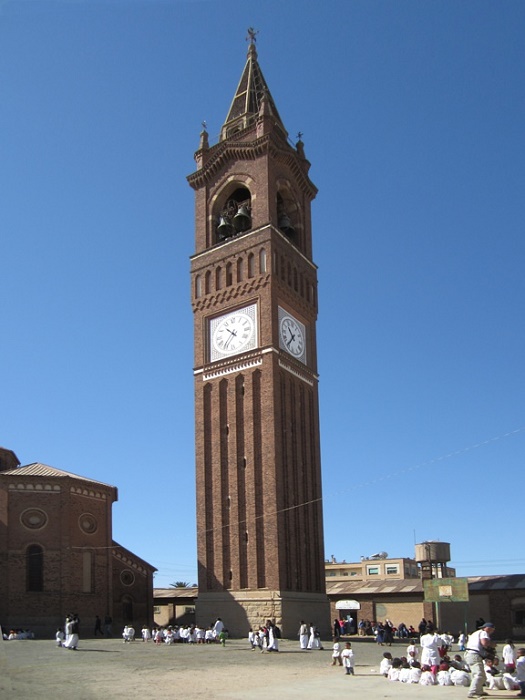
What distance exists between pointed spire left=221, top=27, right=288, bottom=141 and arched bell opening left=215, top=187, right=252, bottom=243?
15.2ft

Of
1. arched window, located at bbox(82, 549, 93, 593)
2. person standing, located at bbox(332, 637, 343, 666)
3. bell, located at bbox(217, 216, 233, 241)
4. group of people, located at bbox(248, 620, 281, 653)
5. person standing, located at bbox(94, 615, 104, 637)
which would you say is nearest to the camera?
person standing, located at bbox(332, 637, 343, 666)

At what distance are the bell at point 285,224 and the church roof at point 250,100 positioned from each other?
7.05 meters

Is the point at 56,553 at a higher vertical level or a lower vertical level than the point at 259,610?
higher

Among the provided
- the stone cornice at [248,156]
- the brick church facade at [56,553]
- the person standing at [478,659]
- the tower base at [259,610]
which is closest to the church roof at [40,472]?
the brick church facade at [56,553]

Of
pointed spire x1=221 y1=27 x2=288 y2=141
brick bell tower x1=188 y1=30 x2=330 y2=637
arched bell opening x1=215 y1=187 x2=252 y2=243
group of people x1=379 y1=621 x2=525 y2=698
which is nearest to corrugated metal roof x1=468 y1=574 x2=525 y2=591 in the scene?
brick bell tower x1=188 y1=30 x2=330 y2=637

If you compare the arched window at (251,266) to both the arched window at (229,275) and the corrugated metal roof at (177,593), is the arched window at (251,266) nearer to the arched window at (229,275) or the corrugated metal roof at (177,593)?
the arched window at (229,275)

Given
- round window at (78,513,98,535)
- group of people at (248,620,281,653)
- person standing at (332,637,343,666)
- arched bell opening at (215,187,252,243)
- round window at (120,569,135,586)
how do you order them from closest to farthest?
person standing at (332,637,343,666), group of people at (248,620,281,653), round window at (78,513,98,535), round window at (120,569,135,586), arched bell opening at (215,187,252,243)

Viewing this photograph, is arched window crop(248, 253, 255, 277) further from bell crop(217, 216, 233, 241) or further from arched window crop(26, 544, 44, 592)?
arched window crop(26, 544, 44, 592)

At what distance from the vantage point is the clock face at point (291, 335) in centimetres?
4456

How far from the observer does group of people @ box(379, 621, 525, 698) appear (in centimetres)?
1636

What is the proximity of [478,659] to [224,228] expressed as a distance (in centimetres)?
3568

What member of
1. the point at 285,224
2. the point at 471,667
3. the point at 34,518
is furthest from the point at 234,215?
the point at 471,667

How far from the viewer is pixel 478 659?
16250 millimetres

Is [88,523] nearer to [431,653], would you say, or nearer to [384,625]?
[384,625]
